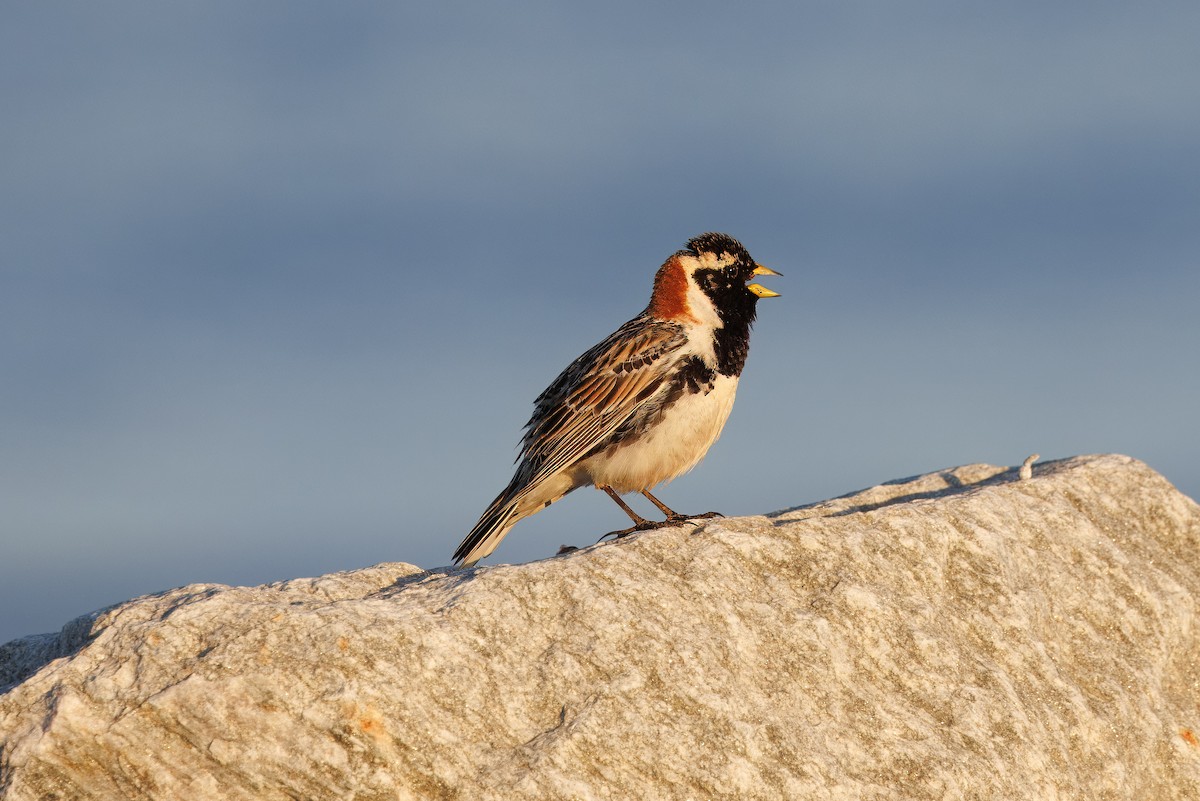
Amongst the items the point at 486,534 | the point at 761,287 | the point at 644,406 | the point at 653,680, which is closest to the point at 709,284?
the point at 761,287

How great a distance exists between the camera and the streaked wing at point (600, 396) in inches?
380

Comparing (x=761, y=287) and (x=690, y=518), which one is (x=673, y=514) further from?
(x=761, y=287)

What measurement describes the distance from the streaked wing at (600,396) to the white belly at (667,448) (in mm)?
215

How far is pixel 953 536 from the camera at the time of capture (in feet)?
26.0

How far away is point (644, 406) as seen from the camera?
9.62 meters

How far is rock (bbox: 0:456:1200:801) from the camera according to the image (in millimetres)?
Result: 5609

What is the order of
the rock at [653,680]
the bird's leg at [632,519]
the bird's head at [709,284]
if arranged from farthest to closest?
the bird's head at [709,284]
the bird's leg at [632,519]
the rock at [653,680]

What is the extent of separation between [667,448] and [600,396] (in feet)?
2.41

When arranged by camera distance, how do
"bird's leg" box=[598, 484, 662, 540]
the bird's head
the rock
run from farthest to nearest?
the bird's head → "bird's leg" box=[598, 484, 662, 540] → the rock

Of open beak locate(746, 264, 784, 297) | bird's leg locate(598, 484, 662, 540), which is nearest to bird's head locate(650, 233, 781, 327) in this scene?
open beak locate(746, 264, 784, 297)

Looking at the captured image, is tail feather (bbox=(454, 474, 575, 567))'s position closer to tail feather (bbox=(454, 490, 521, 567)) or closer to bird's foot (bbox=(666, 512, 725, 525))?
tail feather (bbox=(454, 490, 521, 567))

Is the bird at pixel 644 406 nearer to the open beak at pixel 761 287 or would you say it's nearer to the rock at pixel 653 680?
the open beak at pixel 761 287

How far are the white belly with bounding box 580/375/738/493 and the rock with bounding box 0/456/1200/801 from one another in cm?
174

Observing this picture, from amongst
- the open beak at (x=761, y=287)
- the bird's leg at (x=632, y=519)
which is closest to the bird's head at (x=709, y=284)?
the open beak at (x=761, y=287)
